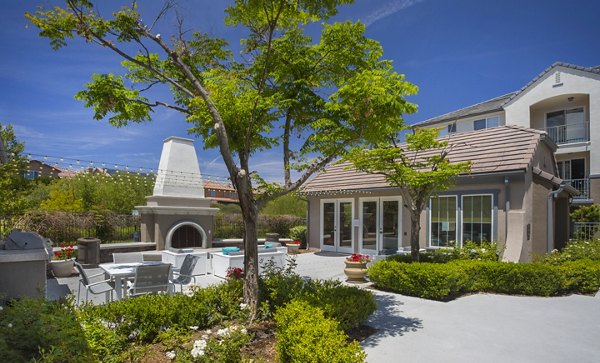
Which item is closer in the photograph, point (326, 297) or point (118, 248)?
point (326, 297)

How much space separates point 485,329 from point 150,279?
21.0 ft

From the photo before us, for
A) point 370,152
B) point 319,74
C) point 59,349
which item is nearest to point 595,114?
point 370,152

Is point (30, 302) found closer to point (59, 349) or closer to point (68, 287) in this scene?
point (59, 349)

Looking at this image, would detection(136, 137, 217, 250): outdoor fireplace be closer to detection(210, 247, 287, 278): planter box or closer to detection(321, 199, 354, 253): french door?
detection(210, 247, 287, 278): planter box

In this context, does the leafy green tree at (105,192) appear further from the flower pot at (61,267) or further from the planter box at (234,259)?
the planter box at (234,259)

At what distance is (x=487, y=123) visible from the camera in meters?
25.5

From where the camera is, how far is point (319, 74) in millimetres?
6895

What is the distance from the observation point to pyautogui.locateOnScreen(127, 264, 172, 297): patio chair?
708 cm

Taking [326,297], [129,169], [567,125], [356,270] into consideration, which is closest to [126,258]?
[129,169]

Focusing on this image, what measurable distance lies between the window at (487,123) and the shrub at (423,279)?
2018 cm

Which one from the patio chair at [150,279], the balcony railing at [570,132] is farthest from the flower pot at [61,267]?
the balcony railing at [570,132]

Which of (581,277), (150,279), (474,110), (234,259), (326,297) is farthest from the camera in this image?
(474,110)

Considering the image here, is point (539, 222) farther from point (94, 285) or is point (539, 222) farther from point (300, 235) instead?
point (94, 285)

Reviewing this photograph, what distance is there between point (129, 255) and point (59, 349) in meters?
6.41
